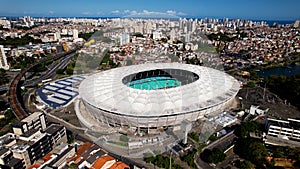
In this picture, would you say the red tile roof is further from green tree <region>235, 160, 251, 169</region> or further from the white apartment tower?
the white apartment tower

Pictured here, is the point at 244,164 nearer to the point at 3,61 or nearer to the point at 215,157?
the point at 215,157

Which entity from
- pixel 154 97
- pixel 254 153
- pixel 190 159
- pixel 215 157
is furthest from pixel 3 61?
pixel 254 153

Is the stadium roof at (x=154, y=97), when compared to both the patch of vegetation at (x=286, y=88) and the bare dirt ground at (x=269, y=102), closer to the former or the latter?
the bare dirt ground at (x=269, y=102)

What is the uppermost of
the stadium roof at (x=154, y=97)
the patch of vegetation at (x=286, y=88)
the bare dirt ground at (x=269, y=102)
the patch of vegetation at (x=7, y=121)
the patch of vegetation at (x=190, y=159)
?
the stadium roof at (x=154, y=97)

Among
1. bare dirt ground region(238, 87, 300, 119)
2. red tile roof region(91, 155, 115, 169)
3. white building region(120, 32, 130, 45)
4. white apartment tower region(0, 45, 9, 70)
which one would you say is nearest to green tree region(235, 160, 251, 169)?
red tile roof region(91, 155, 115, 169)

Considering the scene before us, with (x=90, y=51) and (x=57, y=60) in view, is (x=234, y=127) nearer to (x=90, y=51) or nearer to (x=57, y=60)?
(x=90, y=51)

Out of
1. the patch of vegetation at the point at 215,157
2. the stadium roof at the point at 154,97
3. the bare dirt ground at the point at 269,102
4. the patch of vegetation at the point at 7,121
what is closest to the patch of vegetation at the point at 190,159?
the patch of vegetation at the point at 215,157

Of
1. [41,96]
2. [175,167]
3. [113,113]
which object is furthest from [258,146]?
[41,96]
